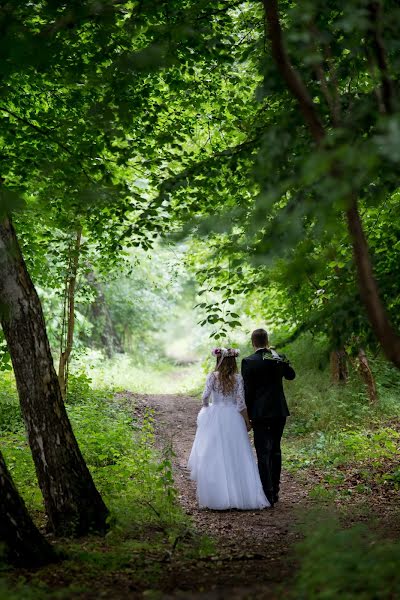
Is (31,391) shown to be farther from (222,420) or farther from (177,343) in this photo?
(177,343)

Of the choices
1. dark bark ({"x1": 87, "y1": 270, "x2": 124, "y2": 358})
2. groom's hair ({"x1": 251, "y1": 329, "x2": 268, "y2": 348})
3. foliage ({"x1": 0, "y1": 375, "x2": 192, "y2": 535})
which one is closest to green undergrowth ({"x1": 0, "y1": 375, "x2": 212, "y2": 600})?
foliage ({"x1": 0, "y1": 375, "x2": 192, "y2": 535})

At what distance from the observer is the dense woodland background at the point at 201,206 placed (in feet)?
13.7

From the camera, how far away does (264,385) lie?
8.74m

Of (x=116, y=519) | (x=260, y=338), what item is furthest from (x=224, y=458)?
(x=116, y=519)

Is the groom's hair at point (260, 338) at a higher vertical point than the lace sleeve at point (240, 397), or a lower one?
higher

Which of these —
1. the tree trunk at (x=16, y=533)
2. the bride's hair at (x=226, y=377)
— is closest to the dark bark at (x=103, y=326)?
the bride's hair at (x=226, y=377)

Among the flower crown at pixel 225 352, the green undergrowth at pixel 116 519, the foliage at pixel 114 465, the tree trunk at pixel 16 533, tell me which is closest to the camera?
the green undergrowth at pixel 116 519

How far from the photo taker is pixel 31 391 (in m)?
6.14

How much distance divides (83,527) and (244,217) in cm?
333

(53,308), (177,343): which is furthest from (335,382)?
(177,343)

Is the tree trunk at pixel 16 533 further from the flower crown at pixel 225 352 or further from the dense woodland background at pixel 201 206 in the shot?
the flower crown at pixel 225 352

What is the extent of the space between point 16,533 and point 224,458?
4.05 meters

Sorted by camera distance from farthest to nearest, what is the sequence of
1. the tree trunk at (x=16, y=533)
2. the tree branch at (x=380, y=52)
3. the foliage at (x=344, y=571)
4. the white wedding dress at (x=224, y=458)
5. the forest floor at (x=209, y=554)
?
1. the white wedding dress at (x=224, y=458)
2. the tree trunk at (x=16, y=533)
3. the forest floor at (x=209, y=554)
4. the tree branch at (x=380, y=52)
5. the foliage at (x=344, y=571)

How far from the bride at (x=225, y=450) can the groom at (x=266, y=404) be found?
0.15 m
